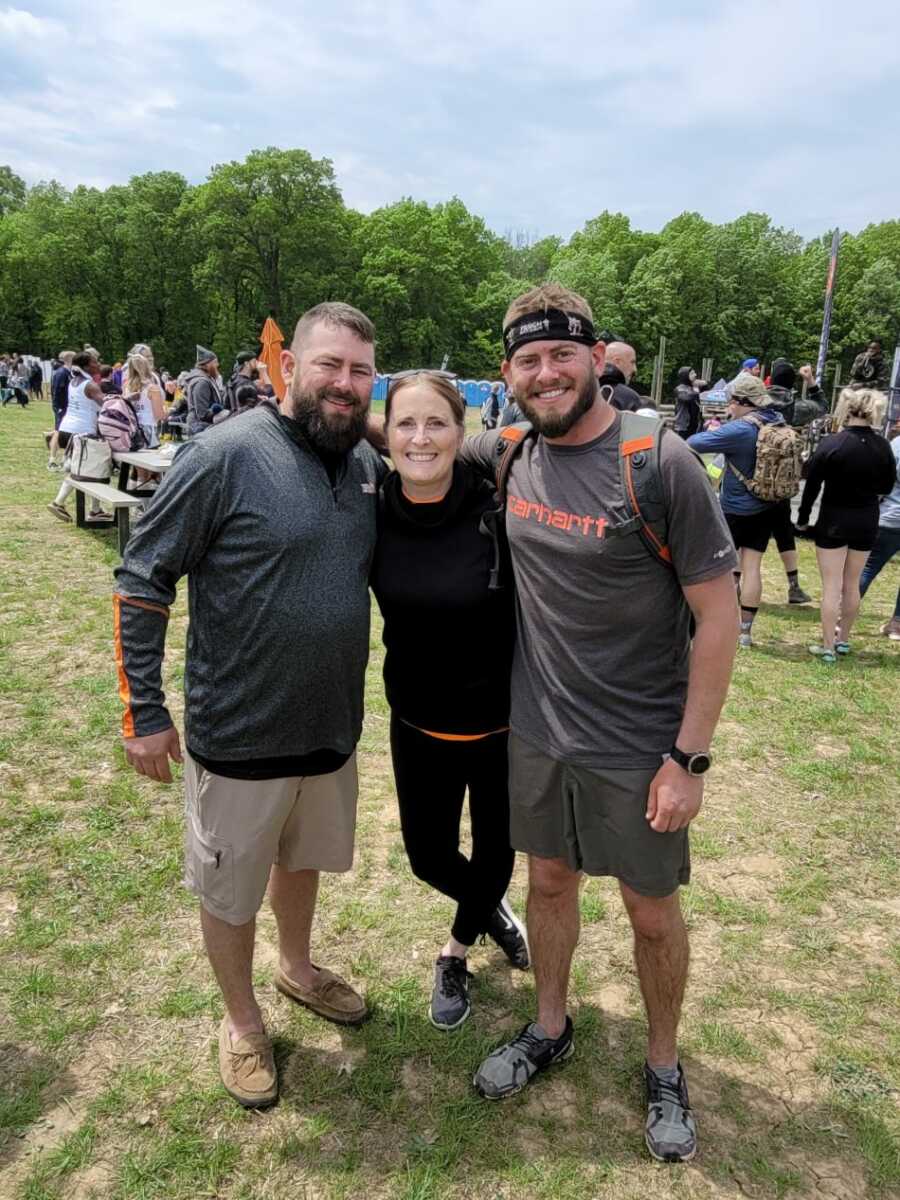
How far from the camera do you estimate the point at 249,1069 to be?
2.38 metres

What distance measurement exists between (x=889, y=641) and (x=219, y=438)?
665 centimetres

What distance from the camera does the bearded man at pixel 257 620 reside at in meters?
2.05

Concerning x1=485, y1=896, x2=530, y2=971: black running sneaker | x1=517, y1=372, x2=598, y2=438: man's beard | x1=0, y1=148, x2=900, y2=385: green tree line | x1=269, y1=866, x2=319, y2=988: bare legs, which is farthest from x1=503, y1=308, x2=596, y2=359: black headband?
x1=0, y1=148, x2=900, y2=385: green tree line

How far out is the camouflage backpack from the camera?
20.3 feet

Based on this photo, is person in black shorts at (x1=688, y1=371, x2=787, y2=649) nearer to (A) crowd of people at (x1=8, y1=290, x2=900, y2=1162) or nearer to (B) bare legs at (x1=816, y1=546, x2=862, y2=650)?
(B) bare legs at (x1=816, y1=546, x2=862, y2=650)

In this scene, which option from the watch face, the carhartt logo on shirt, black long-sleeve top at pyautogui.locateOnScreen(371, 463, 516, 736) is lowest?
the watch face

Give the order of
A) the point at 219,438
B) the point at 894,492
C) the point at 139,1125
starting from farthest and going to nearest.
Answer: the point at 894,492 < the point at 139,1125 < the point at 219,438

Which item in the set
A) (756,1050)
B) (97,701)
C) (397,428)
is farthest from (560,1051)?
(97,701)

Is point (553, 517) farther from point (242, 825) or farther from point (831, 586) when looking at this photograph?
point (831, 586)

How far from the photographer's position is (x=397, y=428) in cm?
232

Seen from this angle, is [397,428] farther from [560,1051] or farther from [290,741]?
[560,1051]

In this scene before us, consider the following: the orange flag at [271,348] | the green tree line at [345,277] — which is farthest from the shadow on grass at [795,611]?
the green tree line at [345,277]

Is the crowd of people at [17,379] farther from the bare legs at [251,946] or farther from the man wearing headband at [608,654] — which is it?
the man wearing headband at [608,654]

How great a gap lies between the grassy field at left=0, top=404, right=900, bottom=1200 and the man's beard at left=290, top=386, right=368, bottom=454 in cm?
197
